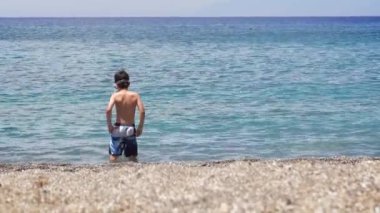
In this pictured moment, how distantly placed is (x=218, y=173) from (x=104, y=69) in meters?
31.3

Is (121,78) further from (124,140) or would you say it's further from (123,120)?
(124,140)

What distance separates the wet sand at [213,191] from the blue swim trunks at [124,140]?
2.60 metres

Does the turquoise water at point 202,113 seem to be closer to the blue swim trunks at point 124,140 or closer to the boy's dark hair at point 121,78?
the blue swim trunks at point 124,140

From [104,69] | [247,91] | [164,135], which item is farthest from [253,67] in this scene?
[164,135]

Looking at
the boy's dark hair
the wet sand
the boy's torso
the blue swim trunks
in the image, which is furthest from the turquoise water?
the wet sand

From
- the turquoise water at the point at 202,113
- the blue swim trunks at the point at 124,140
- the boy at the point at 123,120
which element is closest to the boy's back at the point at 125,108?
the boy at the point at 123,120

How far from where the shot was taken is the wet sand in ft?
23.4

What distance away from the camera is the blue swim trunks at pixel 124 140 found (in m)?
12.9

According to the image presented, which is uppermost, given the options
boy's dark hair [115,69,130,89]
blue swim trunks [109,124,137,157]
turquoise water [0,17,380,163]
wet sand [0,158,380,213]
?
boy's dark hair [115,69,130,89]

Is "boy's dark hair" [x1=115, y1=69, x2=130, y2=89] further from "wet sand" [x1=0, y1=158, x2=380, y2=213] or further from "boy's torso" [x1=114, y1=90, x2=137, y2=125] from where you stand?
"wet sand" [x1=0, y1=158, x2=380, y2=213]

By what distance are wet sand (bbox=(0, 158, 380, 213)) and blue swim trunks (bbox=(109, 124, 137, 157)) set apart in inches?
102

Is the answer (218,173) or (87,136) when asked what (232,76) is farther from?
(218,173)

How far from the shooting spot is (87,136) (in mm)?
18016

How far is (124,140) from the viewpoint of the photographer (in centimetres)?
1291
